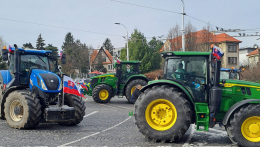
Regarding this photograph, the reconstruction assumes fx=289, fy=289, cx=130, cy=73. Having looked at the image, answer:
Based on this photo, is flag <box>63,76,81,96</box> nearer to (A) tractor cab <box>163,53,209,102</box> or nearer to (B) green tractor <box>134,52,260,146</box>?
(B) green tractor <box>134,52,260,146</box>

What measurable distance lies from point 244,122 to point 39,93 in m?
6.04

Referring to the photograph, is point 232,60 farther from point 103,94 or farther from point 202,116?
point 202,116

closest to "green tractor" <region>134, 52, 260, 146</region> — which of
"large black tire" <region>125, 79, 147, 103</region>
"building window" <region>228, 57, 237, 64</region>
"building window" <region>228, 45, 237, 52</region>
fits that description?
"large black tire" <region>125, 79, 147, 103</region>

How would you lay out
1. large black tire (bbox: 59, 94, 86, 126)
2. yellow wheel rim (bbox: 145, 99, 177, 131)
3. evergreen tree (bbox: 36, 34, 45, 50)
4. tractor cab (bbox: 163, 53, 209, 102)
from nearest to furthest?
1. yellow wheel rim (bbox: 145, 99, 177, 131)
2. tractor cab (bbox: 163, 53, 209, 102)
3. large black tire (bbox: 59, 94, 86, 126)
4. evergreen tree (bbox: 36, 34, 45, 50)

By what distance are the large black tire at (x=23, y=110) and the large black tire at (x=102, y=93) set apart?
28.6 feet

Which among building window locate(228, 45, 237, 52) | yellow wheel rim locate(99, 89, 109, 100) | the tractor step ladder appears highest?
building window locate(228, 45, 237, 52)

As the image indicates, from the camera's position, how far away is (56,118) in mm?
8492

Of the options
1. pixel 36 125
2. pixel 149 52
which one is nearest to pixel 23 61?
pixel 36 125

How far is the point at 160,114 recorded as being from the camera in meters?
7.21

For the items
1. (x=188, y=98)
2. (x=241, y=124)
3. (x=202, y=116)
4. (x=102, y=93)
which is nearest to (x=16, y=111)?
(x=188, y=98)

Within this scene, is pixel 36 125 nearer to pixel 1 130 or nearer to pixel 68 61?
pixel 1 130

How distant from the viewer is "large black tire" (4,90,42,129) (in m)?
8.60

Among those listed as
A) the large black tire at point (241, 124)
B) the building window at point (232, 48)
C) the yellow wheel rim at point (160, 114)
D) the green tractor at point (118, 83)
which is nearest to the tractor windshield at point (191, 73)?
the yellow wheel rim at point (160, 114)

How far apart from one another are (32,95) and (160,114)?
4.15 m
